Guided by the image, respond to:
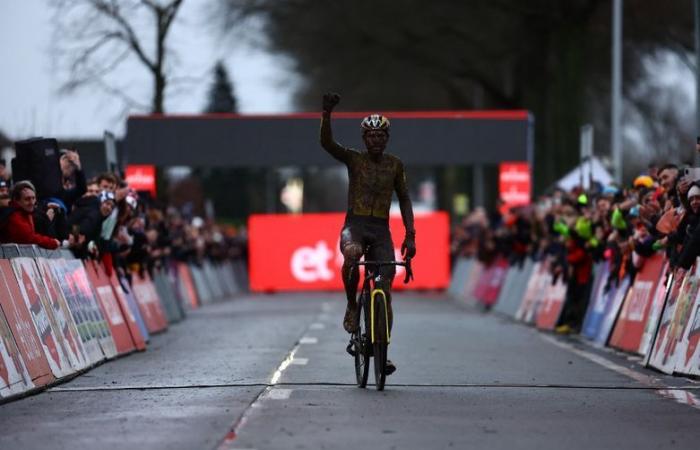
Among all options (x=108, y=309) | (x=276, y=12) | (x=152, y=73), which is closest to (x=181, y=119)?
(x=152, y=73)

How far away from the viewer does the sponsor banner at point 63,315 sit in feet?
50.1

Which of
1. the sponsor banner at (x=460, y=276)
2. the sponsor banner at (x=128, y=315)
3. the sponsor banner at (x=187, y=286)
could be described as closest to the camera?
→ the sponsor banner at (x=128, y=315)

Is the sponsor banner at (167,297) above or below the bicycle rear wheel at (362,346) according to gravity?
below

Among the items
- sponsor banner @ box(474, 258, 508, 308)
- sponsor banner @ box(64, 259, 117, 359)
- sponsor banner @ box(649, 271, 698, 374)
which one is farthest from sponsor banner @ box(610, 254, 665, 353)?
sponsor banner @ box(474, 258, 508, 308)

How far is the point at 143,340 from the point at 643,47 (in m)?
27.4

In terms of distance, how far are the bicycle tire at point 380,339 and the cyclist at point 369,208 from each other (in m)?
0.19

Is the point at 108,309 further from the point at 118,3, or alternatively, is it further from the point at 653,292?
the point at 118,3

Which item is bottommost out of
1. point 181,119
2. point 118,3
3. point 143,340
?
point 143,340

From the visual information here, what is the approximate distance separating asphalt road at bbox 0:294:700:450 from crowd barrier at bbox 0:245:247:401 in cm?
25

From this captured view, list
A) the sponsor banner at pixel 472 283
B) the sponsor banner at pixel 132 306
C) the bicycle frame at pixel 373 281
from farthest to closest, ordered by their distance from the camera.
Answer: the sponsor banner at pixel 472 283 < the sponsor banner at pixel 132 306 < the bicycle frame at pixel 373 281

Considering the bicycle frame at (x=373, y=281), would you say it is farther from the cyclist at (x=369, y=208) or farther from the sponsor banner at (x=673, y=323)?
the sponsor banner at (x=673, y=323)

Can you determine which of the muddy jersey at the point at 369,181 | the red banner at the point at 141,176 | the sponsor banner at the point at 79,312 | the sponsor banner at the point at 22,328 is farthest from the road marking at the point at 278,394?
the red banner at the point at 141,176

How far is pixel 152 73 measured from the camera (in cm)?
3838

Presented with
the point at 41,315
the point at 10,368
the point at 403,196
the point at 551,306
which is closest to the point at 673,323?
the point at 403,196
